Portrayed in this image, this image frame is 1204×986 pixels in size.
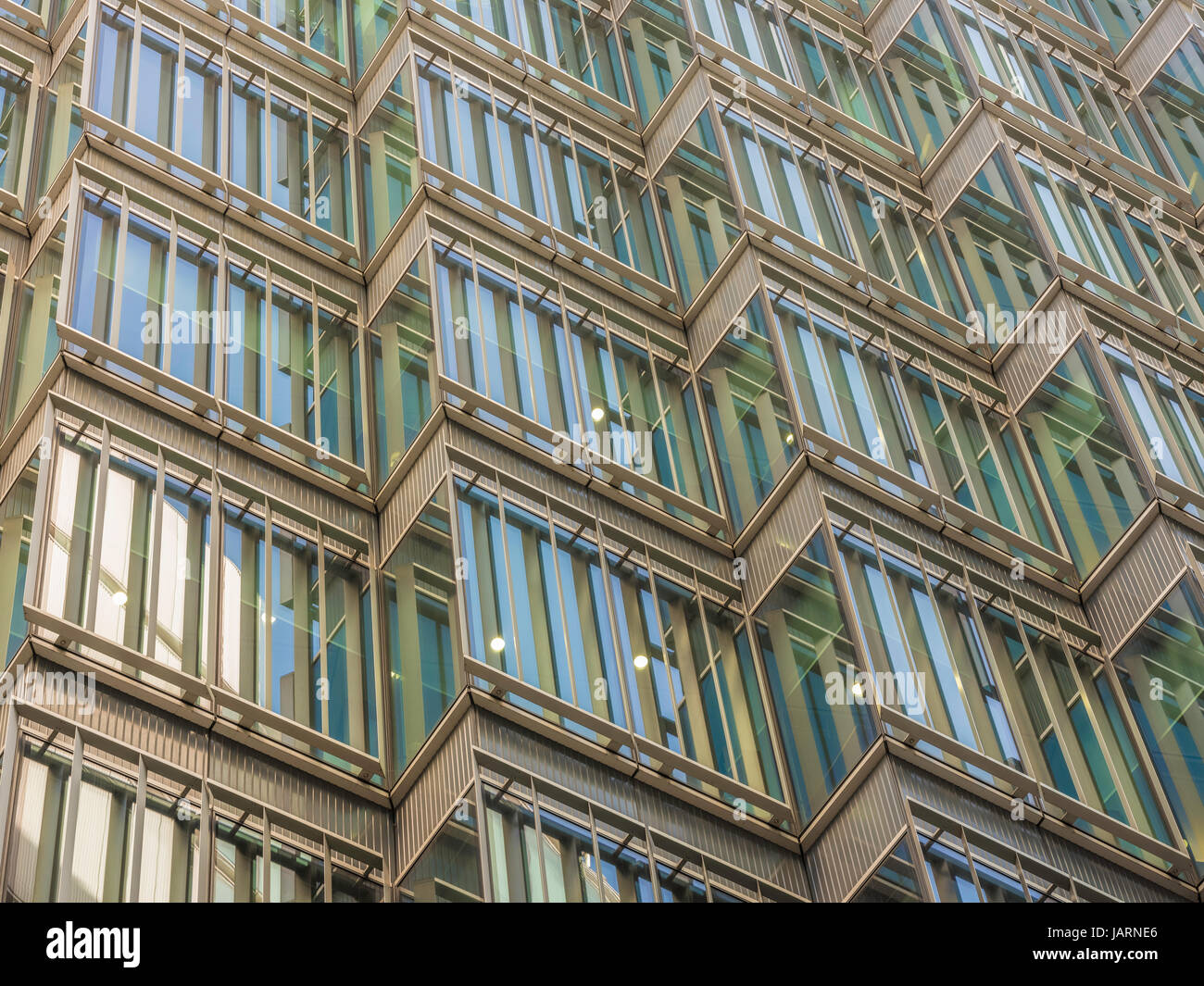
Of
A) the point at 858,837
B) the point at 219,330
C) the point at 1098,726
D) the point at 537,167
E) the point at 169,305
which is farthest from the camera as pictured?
the point at 537,167

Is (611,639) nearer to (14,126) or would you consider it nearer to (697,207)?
(697,207)

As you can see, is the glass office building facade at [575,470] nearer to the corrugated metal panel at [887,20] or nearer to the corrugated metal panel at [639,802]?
the corrugated metal panel at [639,802]

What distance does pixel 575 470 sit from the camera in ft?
85.0

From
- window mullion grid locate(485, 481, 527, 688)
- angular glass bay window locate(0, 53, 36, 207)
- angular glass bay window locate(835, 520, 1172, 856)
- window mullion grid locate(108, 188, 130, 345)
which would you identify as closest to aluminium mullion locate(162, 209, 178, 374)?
window mullion grid locate(108, 188, 130, 345)

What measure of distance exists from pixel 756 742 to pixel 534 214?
424 inches

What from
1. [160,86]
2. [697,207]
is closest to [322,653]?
[160,86]

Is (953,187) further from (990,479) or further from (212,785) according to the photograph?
(212,785)

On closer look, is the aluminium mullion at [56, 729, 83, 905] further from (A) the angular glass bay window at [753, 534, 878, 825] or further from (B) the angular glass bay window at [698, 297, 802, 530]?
(B) the angular glass bay window at [698, 297, 802, 530]

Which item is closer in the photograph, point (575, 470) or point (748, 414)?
point (575, 470)

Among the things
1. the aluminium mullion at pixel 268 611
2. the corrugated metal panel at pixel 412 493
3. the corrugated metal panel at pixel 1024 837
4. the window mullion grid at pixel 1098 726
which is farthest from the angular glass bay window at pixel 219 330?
the window mullion grid at pixel 1098 726

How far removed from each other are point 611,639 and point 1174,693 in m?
8.31

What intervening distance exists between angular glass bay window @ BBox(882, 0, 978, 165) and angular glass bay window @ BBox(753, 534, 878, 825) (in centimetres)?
1382

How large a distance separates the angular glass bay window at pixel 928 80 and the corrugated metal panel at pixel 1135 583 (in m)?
11.7

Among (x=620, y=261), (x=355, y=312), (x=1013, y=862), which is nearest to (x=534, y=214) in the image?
(x=620, y=261)
